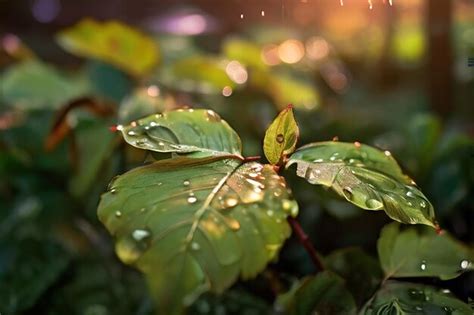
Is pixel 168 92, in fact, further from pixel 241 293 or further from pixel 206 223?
pixel 206 223

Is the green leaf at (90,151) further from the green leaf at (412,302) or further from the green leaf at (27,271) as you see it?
the green leaf at (412,302)

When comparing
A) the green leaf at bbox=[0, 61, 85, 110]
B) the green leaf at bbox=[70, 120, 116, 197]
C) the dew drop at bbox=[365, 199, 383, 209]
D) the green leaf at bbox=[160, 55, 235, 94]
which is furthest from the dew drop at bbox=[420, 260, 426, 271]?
the green leaf at bbox=[0, 61, 85, 110]

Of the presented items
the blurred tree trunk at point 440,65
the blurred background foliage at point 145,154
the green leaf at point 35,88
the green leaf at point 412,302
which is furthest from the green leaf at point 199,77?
the green leaf at point 412,302

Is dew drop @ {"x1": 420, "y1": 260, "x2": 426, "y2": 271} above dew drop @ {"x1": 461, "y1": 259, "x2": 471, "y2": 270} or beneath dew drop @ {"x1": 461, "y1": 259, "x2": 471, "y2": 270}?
above

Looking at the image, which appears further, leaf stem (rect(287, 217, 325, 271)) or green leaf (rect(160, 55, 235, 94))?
green leaf (rect(160, 55, 235, 94))

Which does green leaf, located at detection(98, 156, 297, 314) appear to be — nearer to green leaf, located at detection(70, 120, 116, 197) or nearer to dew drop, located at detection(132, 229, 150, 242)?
dew drop, located at detection(132, 229, 150, 242)

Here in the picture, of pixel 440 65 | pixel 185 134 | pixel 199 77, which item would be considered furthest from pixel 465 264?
pixel 440 65
